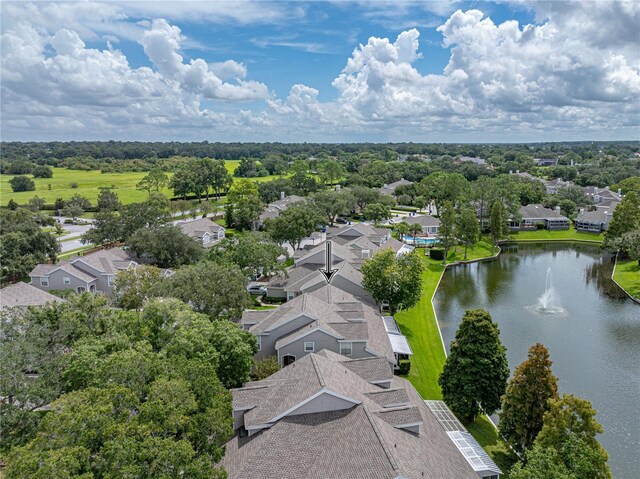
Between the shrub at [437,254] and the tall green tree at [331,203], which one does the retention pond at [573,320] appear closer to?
the shrub at [437,254]

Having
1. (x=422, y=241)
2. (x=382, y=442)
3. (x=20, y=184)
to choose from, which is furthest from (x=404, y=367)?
(x=20, y=184)

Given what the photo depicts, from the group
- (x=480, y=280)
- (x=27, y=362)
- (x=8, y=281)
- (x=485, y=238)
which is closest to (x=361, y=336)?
(x=27, y=362)

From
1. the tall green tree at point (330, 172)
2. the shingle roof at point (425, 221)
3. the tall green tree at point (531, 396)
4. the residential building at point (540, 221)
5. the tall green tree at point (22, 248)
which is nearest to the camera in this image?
the tall green tree at point (531, 396)

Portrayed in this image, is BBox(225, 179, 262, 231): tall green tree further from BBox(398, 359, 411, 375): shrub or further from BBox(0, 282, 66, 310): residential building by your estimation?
BBox(398, 359, 411, 375): shrub

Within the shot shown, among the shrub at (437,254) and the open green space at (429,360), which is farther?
the shrub at (437,254)

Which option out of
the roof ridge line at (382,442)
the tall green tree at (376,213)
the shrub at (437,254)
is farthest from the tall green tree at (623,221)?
the roof ridge line at (382,442)
